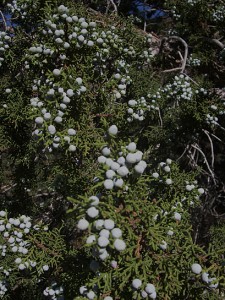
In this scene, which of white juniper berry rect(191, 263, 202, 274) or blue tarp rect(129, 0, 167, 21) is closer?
white juniper berry rect(191, 263, 202, 274)

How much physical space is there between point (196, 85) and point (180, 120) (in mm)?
436

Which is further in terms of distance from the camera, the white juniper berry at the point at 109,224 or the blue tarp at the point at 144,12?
the blue tarp at the point at 144,12

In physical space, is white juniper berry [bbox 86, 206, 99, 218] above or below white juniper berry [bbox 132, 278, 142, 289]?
above

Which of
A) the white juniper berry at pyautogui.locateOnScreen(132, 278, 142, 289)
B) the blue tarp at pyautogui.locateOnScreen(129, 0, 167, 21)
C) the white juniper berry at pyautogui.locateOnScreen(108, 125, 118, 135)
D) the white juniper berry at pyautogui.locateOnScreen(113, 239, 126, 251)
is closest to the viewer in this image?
the white juniper berry at pyautogui.locateOnScreen(113, 239, 126, 251)

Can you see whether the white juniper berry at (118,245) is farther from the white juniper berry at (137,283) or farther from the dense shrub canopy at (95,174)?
the white juniper berry at (137,283)

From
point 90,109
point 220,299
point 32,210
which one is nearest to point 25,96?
point 90,109

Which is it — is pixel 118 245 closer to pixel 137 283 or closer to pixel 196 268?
pixel 137 283

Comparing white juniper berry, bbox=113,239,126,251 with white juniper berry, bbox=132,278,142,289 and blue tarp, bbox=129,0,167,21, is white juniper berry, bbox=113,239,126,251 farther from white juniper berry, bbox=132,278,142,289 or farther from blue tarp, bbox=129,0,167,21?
blue tarp, bbox=129,0,167,21

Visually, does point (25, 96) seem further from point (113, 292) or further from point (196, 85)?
point (196, 85)

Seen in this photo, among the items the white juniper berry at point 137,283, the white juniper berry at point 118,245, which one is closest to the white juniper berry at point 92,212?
the white juniper berry at point 118,245

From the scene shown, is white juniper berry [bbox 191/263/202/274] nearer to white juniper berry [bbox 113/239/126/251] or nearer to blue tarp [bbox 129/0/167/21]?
white juniper berry [bbox 113/239/126/251]

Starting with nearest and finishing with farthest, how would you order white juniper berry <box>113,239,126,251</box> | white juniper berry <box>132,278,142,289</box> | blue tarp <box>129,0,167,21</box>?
1. white juniper berry <box>113,239,126,251</box>
2. white juniper berry <box>132,278,142,289</box>
3. blue tarp <box>129,0,167,21</box>

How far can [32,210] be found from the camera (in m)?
2.88

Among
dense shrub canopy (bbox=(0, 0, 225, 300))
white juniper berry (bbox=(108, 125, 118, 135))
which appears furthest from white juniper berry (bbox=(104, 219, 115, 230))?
white juniper berry (bbox=(108, 125, 118, 135))
